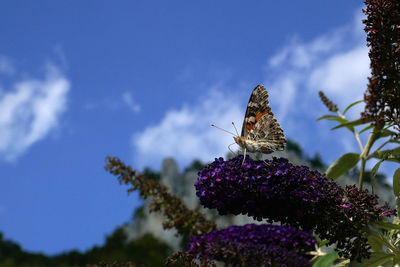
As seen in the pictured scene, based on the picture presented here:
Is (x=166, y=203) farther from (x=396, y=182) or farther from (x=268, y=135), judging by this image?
(x=396, y=182)

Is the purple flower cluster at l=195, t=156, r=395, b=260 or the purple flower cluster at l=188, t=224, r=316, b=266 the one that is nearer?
the purple flower cluster at l=195, t=156, r=395, b=260

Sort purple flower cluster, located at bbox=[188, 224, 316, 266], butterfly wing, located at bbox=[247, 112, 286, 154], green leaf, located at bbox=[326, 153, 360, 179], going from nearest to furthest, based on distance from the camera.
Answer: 1. purple flower cluster, located at bbox=[188, 224, 316, 266]
2. butterfly wing, located at bbox=[247, 112, 286, 154]
3. green leaf, located at bbox=[326, 153, 360, 179]

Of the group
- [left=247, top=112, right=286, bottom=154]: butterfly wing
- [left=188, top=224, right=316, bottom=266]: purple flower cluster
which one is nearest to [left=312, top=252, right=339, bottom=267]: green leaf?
[left=188, top=224, right=316, bottom=266]: purple flower cluster

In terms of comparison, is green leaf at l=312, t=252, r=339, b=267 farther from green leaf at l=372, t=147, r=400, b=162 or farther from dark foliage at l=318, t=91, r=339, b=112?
dark foliage at l=318, t=91, r=339, b=112

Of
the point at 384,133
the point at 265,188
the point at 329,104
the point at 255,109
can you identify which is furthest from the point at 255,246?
the point at 329,104

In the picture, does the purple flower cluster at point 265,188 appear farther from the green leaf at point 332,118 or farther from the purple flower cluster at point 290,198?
the green leaf at point 332,118

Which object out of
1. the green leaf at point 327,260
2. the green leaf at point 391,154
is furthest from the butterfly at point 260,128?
the green leaf at point 327,260
